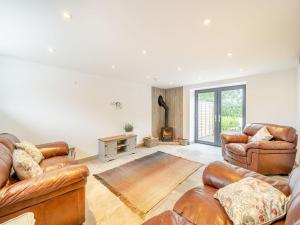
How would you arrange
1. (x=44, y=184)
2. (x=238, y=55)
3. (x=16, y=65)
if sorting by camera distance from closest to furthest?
(x=44, y=184) < (x=238, y=55) < (x=16, y=65)

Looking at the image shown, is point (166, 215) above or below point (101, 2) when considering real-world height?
below

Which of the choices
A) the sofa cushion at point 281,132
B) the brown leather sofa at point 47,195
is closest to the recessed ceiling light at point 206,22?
the brown leather sofa at point 47,195

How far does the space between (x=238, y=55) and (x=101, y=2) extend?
8.25ft

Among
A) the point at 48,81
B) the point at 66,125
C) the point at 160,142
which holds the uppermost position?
the point at 48,81

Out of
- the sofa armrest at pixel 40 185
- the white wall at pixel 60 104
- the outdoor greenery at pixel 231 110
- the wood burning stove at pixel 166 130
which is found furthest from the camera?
the wood burning stove at pixel 166 130

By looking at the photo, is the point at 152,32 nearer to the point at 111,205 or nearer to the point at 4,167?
the point at 4,167

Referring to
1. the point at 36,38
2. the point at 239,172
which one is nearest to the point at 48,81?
the point at 36,38

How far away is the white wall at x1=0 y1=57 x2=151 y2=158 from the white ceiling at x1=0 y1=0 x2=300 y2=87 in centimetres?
37

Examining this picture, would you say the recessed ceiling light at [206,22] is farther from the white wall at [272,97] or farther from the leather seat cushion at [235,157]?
the white wall at [272,97]

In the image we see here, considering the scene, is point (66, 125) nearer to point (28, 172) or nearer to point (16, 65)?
point (16, 65)

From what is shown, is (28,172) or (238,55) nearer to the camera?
(28,172)

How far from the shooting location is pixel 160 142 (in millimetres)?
5516

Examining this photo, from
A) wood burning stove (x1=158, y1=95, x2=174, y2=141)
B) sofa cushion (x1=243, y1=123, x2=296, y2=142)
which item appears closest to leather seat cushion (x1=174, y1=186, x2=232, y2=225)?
sofa cushion (x1=243, y1=123, x2=296, y2=142)

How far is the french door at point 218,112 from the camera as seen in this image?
15.2 ft
